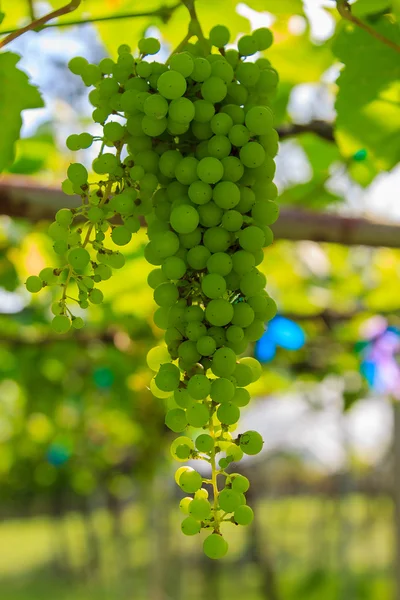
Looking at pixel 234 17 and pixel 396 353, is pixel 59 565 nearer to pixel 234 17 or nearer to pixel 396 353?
pixel 396 353

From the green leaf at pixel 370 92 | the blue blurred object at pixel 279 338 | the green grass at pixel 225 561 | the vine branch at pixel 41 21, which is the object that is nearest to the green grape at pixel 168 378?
the vine branch at pixel 41 21

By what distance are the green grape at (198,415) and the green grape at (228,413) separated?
0.4 inches

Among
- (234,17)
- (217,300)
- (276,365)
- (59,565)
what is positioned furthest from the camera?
(59,565)

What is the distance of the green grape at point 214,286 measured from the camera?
0.49m

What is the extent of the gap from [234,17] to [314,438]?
9.66 metres

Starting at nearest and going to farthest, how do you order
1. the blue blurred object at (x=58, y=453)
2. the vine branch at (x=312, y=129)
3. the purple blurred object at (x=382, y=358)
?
1. the vine branch at (x=312, y=129)
2. the purple blurred object at (x=382, y=358)
3. the blue blurred object at (x=58, y=453)

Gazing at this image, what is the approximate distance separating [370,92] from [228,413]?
0.51 m

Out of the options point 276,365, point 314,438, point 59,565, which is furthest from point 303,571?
point 276,365

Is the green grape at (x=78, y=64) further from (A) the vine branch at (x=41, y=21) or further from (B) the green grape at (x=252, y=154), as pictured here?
(B) the green grape at (x=252, y=154)

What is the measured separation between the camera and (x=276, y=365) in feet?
7.70

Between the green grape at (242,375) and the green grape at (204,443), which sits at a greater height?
the green grape at (242,375)

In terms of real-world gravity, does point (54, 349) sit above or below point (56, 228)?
below

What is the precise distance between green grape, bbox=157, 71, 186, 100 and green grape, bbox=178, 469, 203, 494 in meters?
0.26

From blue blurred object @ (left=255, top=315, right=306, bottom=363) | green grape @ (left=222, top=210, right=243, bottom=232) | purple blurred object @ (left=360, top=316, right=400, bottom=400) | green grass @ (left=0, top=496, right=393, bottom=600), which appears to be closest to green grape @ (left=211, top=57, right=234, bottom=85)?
green grape @ (left=222, top=210, right=243, bottom=232)
